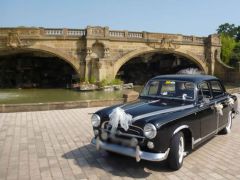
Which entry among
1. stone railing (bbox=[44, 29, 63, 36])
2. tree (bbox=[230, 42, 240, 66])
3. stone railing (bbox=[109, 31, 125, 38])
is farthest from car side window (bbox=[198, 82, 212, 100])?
tree (bbox=[230, 42, 240, 66])

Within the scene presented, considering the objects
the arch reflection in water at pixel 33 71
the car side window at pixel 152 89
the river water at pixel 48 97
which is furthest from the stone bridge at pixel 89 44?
the car side window at pixel 152 89

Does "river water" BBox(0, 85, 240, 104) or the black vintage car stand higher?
the black vintage car

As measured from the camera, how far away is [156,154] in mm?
4301

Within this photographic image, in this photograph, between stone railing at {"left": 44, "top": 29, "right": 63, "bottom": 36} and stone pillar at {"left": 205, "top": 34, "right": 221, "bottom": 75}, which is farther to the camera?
stone pillar at {"left": 205, "top": 34, "right": 221, "bottom": 75}

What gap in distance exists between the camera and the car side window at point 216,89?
6.55 m

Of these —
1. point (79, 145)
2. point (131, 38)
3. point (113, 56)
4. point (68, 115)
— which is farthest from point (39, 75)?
point (79, 145)

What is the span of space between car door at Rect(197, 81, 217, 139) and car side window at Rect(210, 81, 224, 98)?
1.24 feet

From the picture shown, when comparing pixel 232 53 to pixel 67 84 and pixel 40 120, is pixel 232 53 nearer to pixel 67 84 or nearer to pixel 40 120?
pixel 67 84

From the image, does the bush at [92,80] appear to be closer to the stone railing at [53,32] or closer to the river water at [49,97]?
the river water at [49,97]

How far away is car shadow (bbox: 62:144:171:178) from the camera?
4562mm

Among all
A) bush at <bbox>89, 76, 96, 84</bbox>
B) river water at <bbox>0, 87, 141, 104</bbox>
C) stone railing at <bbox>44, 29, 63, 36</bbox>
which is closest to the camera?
river water at <bbox>0, 87, 141, 104</bbox>

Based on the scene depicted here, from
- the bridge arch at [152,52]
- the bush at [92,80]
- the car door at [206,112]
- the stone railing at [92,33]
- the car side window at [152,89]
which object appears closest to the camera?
the car door at [206,112]

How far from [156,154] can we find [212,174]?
1042 mm

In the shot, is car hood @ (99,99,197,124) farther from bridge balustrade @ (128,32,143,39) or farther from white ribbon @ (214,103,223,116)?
bridge balustrade @ (128,32,143,39)
